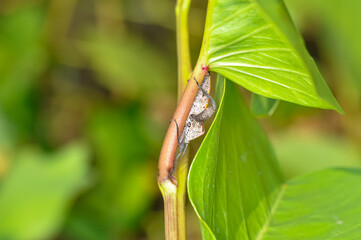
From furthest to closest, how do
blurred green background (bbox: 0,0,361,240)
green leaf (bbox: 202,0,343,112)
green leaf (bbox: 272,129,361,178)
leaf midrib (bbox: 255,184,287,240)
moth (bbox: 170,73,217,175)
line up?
green leaf (bbox: 272,129,361,178), blurred green background (bbox: 0,0,361,240), leaf midrib (bbox: 255,184,287,240), moth (bbox: 170,73,217,175), green leaf (bbox: 202,0,343,112)

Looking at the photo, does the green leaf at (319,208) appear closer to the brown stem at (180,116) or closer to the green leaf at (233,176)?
the green leaf at (233,176)

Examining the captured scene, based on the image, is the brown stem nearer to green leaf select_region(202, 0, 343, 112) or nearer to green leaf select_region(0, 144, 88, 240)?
green leaf select_region(202, 0, 343, 112)

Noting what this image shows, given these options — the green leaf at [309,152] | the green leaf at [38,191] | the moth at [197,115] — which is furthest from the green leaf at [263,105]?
the green leaf at [309,152]

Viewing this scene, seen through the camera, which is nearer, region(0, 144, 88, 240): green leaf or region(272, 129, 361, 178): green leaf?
region(0, 144, 88, 240): green leaf

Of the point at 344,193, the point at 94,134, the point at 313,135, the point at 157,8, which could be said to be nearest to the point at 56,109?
the point at 94,134

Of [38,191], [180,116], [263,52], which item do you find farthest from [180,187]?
[38,191]

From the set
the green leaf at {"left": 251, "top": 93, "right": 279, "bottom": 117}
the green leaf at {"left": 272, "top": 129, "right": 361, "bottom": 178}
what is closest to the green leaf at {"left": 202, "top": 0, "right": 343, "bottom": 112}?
the green leaf at {"left": 251, "top": 93, "right": 279, "bottom": 117}

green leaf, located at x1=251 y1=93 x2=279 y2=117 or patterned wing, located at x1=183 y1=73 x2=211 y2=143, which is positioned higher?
patterned wing, located at x1=183 y1=73 x2=211 y2=143
